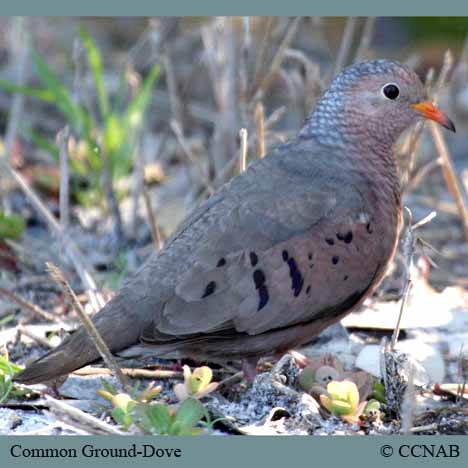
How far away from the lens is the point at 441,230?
6.21m

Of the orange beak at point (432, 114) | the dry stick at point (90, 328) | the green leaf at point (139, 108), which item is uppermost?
the orange beak at point (432, 114)

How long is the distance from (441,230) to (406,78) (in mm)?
1981

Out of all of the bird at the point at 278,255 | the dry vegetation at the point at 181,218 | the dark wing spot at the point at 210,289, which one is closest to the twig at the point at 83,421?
the dry vegetation at the point at 181,218

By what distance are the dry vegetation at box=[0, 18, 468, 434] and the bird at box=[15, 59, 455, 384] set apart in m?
0.15

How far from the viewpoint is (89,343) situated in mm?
3836

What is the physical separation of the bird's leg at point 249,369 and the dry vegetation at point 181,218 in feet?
0.18

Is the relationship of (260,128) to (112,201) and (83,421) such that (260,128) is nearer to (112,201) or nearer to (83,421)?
(112,201)

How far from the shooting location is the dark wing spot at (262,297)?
391 cm

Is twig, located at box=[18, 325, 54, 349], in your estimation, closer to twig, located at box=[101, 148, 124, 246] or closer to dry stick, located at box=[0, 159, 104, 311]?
dry stick, located at box=[0, 159, 104, 311]

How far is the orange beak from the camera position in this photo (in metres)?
4.41

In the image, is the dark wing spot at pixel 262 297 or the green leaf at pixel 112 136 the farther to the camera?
the green leaf at pixel 112 136

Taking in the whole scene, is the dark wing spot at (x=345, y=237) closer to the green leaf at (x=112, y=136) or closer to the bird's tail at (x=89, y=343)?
the bird's tail at (x=89, y=343)

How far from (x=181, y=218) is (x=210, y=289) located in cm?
199

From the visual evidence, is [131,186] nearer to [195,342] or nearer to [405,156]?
[405,156]
